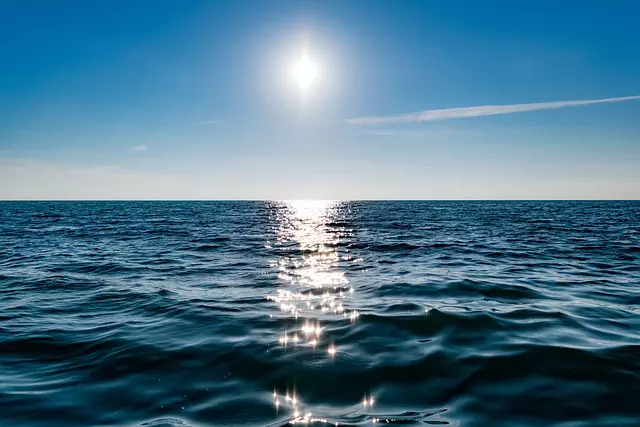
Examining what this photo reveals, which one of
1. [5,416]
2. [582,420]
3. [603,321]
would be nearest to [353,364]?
[582,420]

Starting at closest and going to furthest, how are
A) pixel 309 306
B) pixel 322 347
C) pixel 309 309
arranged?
pixel 322 347
pixel 309 309
pixel 309 306

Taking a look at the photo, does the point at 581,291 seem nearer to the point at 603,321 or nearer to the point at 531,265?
the point at 603,321

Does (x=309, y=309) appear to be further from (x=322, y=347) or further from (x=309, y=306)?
(x=322, y=347)

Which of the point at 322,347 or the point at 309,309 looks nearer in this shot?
the point at 322,347

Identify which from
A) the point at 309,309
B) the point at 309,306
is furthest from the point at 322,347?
the point at 309,306

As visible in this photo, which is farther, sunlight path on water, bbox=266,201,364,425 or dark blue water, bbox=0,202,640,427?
sunlight path on water, bbox=266,201,364,425

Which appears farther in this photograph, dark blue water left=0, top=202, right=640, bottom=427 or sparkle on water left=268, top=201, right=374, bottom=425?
sparkle on water left=268, top=201, right=374, bottom=425

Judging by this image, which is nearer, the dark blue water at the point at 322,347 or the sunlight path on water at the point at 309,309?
the dark blue water at the point at 322,347

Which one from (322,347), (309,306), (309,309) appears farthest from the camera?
(309,306)

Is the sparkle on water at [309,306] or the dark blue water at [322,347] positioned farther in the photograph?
the sparkle on water at [309,306]

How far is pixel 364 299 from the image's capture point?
29.4 feet

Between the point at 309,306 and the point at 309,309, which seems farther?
the point at 309,306

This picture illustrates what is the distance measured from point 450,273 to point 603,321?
5015 mm

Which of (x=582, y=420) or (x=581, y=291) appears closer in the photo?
(x=582, y=420)
